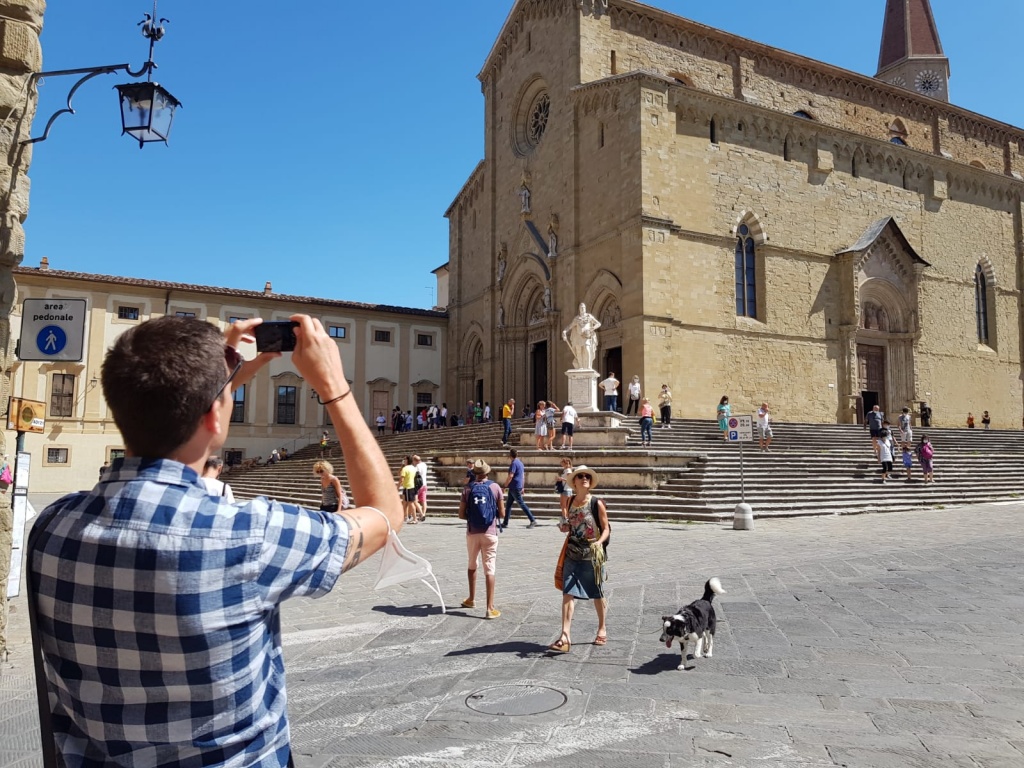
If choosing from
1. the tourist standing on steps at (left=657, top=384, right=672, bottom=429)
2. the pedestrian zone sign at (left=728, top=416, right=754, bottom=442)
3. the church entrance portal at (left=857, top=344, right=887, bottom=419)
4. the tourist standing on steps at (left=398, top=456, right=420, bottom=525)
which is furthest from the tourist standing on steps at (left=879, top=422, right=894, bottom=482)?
the tourist standing on steps at (left=398, top=456, right=420, bottom=525)

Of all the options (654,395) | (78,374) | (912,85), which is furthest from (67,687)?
Result: (912,85)

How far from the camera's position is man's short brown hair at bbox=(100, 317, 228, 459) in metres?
1.52

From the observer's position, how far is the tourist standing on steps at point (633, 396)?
24469mm

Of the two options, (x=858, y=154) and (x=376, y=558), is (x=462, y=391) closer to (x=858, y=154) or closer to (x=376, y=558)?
(x=858, y=154)

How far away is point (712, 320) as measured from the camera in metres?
28.0

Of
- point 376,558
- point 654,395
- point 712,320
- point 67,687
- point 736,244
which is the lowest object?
point 376,558

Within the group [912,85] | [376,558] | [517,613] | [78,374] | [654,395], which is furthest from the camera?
[912,85]

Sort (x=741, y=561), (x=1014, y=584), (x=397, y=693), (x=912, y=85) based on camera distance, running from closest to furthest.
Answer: (x=397, y=693)
(x=1014, y=584)
(x=741, y=561)
(x=912, y=85)

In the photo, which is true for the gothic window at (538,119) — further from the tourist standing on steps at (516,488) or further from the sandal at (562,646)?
the sandal at (562,646)

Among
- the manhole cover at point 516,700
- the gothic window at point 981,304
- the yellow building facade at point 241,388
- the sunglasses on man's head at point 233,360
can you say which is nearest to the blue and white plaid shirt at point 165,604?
the sunglasses on man's head at point 233,360

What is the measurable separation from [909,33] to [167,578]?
55.4m

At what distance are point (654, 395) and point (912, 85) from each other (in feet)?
108

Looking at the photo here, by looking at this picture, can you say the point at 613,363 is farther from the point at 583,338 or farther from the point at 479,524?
the point at 479,524

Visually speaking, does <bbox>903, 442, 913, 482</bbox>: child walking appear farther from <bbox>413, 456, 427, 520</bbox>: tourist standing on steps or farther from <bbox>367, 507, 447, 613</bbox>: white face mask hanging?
<bbox>367, 507, 447, 613</bbox>: white face mask hanging
